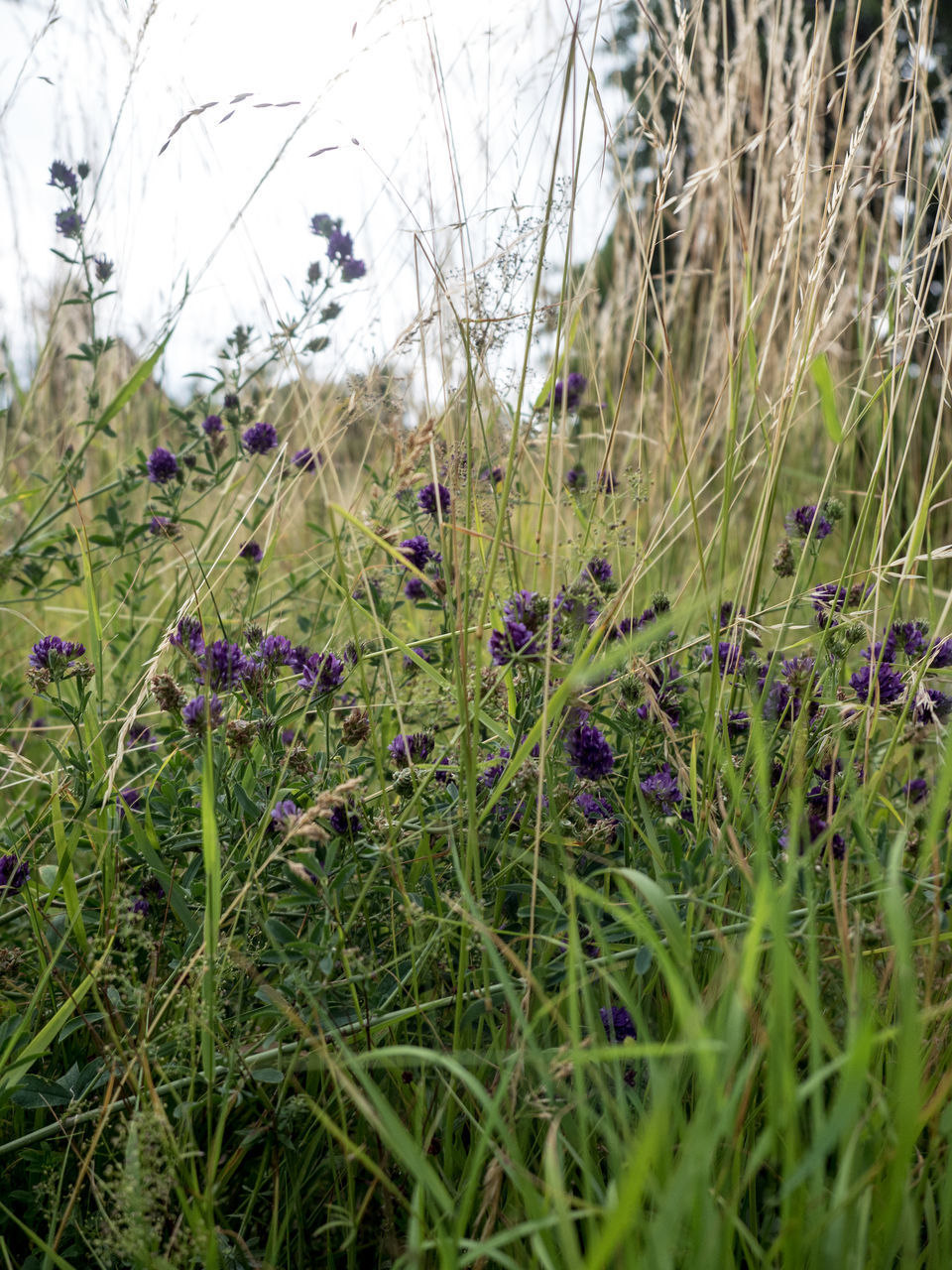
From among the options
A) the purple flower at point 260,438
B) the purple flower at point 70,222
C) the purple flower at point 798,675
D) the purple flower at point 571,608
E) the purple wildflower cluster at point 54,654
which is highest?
the purple flower at point 70,222

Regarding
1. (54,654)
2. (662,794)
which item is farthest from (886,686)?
(54,654)

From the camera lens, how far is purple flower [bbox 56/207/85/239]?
7.10 ft

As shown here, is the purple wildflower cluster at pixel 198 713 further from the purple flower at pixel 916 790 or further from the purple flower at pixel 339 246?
the purple flower at pixel 339 246

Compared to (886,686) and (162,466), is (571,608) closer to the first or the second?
(886,686)

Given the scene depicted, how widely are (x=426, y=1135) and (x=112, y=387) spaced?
14.6ft

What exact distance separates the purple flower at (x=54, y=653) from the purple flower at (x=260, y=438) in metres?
0.86

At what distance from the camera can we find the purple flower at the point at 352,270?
7.22 ft

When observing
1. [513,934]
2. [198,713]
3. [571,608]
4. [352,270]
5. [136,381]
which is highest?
[352,270]

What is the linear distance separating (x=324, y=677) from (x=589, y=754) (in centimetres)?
38

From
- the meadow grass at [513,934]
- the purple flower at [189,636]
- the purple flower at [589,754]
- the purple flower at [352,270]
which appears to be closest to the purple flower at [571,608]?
the meadow grass at [513,934]

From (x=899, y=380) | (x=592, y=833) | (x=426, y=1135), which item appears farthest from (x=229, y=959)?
(x=899, y=380)

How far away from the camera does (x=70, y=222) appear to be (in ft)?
7.13

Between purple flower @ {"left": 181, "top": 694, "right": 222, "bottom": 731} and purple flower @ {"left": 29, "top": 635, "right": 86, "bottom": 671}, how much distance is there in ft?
0.74

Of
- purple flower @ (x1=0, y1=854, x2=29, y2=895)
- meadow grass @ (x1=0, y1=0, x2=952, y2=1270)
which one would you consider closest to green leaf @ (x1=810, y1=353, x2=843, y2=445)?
meadow grass @ (x1=0, y1=0, x2=952, y2=1270)
